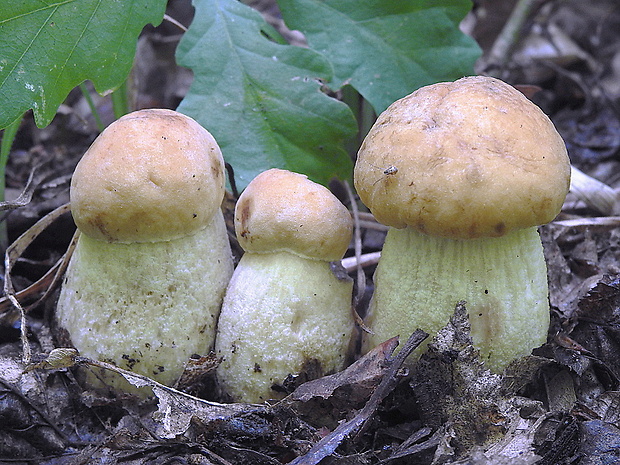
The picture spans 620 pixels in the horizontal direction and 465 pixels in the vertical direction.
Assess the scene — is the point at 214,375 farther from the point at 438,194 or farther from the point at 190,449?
the point at 438,194

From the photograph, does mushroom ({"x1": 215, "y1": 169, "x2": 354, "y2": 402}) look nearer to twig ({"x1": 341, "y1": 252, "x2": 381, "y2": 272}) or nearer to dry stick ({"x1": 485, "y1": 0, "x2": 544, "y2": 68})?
twig ({"x1": 341, "y1": 252, "x2": 381, "y2": 272})

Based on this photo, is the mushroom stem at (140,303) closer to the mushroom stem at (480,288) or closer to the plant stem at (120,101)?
the mushroom stem at (480,288)

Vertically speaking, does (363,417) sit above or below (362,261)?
above

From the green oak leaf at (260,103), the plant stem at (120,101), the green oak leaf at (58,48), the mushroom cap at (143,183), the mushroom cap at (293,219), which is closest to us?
the mushroom cap at (143,183)

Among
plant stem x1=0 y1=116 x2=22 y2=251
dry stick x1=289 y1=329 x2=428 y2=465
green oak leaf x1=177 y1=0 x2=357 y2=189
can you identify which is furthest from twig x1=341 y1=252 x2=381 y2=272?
plant stem x1=0 y1=116 x2=22 y2=251

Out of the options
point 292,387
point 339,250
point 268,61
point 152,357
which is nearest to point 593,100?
point 268,61

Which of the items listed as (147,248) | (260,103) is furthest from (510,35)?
(147,248)

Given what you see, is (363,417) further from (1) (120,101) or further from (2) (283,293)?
(1) (120,101)

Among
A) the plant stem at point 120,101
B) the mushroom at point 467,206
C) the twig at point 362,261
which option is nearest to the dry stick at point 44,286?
the plant stem at point 120,101
